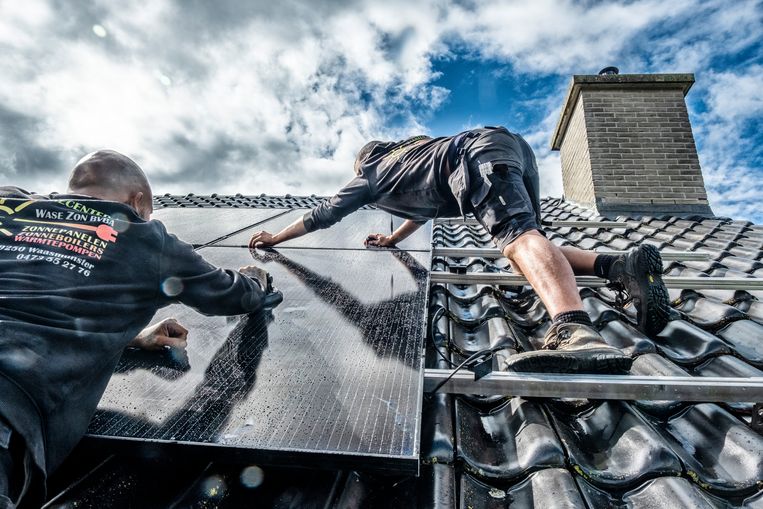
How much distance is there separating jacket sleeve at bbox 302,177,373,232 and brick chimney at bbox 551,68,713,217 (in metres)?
4.43

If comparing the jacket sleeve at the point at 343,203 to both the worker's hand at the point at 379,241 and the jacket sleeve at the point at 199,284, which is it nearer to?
the worker's hand at the point at 379,241

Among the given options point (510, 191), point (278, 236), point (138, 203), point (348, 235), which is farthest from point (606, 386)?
point (348, 235)

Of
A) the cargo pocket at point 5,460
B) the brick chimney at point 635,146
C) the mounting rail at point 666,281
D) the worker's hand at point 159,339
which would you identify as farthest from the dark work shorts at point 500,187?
the brick chimney at point 635,146

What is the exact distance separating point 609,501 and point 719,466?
41 centimetres

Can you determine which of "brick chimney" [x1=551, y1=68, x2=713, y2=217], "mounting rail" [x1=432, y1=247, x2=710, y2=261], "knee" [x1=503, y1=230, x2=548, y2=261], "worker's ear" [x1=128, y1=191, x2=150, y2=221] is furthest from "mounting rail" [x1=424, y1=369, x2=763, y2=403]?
"brick chimney" [x1=551, y1=68, x2=713, y2=217]

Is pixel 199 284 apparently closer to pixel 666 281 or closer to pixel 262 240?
pixel 262 240

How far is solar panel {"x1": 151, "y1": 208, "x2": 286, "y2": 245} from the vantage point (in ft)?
11.5

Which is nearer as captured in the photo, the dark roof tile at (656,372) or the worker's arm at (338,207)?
the dark roof tile at (656,372)

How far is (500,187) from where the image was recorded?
2.08 metres

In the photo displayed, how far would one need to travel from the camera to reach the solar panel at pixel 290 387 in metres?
0.96

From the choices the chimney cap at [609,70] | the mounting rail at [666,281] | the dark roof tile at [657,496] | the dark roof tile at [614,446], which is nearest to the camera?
the dark roof tile at [657,496]

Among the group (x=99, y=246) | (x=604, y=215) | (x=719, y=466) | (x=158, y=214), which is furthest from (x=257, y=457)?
(x=604, y=215)

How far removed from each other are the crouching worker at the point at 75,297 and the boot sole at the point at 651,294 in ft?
6.33

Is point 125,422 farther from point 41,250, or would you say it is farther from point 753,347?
point 753,347
